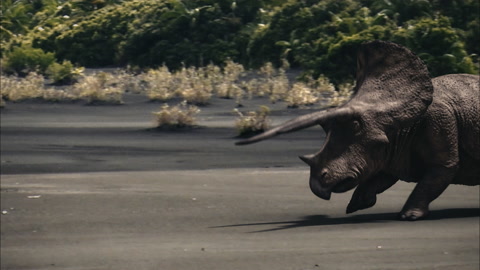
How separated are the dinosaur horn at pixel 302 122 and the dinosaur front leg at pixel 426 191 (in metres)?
2.82

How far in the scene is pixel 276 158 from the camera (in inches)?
820

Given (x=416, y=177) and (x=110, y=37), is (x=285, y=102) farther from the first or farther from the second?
(x=416, y=177)

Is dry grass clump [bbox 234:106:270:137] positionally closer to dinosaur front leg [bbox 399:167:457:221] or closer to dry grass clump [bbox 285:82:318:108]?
dry grass clump [bbox 285:82:318:108]

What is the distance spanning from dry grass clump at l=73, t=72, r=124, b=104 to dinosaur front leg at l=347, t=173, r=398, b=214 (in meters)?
20.1

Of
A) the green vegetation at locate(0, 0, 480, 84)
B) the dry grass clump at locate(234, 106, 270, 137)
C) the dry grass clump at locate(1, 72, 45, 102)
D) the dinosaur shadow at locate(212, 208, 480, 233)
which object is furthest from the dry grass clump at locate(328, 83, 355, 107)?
the dinosaur shadow at locate(212, 208, 480, 233)

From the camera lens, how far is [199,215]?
13195mm

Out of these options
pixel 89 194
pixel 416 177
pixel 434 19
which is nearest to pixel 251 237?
pixel 416 177

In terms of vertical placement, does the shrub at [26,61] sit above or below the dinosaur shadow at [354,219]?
below

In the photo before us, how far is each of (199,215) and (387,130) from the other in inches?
149

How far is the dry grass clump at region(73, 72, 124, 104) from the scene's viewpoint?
31.2 m

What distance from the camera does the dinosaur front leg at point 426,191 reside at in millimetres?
11852

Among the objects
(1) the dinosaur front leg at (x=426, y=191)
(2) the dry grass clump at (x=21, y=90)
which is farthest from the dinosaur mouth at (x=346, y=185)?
(2) the dry grass clump at (x=21, y=90)

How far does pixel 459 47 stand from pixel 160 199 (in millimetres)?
17447

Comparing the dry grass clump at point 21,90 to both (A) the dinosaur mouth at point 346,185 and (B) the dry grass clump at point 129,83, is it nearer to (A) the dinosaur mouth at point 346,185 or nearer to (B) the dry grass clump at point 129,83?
(B) the dry grass clump at point 129,83
